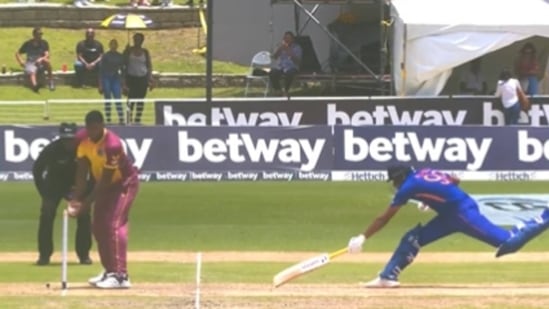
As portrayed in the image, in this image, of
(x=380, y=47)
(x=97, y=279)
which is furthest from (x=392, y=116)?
(x=97, y=279)

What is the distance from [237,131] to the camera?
2556 centimetres

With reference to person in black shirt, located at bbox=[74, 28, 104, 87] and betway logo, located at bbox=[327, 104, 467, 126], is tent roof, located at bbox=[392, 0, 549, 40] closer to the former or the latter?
betway logo, located at bbox=[327, 104, 467, 126]

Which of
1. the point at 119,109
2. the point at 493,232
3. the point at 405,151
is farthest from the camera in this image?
the point at 119,109

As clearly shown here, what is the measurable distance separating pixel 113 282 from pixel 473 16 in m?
18.3

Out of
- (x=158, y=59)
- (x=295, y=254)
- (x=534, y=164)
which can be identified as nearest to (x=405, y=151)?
(x=534, y=164)

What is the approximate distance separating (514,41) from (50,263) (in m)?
16.4

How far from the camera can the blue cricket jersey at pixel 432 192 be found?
14.6 meters

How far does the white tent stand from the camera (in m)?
31.2

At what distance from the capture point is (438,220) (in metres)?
15.2

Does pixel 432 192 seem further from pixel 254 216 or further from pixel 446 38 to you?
pixel 446 38

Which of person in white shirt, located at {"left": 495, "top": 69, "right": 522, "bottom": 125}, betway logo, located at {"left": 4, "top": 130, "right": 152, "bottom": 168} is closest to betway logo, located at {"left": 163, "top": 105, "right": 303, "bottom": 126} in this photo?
betway logo, located at {"left": 4, "top": 130, "right": 152, "bottom": 168}

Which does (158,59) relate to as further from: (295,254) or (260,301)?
(260,301)

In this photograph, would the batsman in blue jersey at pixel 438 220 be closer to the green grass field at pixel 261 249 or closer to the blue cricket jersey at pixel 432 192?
the blue cricket jersey at pixel 432 192

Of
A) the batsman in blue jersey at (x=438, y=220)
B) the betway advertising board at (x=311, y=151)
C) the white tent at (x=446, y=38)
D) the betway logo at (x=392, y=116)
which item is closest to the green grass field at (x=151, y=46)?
the white tent at (x=446, y=38)
